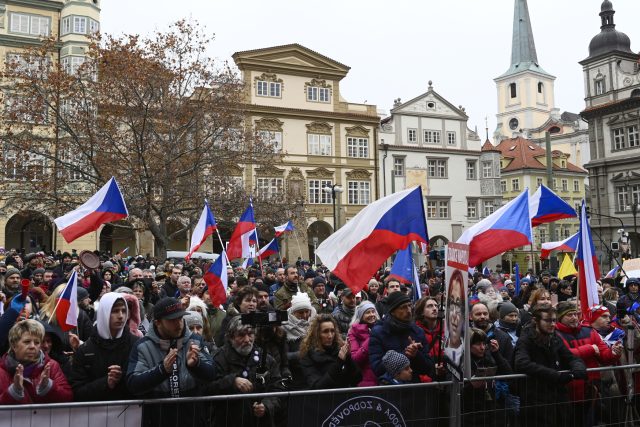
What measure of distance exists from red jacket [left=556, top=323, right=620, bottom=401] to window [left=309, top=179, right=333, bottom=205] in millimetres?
38074

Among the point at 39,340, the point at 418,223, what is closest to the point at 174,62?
the point at 418,223

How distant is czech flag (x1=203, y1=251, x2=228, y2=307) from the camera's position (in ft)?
29.1

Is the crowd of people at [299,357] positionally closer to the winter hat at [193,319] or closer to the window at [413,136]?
the winter hat at [193,319]

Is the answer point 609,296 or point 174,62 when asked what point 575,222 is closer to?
point 174,62

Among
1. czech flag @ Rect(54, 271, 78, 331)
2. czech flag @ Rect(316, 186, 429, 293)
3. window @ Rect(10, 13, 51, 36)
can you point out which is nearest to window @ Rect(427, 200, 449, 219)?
window @ Rect(10, 13, 51, 36)

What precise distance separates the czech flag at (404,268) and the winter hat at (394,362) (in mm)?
3392

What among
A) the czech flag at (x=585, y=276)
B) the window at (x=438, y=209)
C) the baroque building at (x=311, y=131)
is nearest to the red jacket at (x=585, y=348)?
the czech flag at (x=585, y=276)

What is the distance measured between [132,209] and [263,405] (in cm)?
2121

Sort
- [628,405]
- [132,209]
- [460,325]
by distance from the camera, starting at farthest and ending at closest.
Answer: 1. [132,209]
2. [628,405]
3. [460,325]

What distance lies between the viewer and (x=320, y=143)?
45.0 meters

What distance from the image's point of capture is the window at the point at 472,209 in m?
50.7

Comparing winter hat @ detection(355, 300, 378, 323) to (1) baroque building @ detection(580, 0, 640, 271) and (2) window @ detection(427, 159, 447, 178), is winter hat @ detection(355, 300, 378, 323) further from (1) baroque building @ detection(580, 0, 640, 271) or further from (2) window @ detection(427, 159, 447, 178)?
(1) baroque building @ detection(580, 0, 640, 271)

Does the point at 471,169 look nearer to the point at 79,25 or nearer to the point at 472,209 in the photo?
the point at 472,209

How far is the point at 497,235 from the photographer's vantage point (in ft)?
22.9
